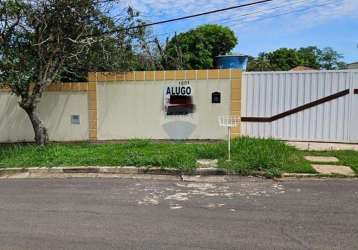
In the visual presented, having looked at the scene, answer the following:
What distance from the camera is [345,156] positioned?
9.90 meters

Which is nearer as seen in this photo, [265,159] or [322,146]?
[265,159]

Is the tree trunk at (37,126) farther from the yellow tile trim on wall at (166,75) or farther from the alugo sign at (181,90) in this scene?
the alugo sign at (181,90)

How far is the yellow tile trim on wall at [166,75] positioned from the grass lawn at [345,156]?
11.2ft

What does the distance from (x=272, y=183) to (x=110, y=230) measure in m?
3.87

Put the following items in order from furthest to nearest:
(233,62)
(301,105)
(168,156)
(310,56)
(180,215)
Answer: (310,56) → (233,62) → (301,105) → (168,156) → (180,215)

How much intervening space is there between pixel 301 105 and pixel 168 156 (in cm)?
488

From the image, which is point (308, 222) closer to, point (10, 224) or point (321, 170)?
point (321, 170)

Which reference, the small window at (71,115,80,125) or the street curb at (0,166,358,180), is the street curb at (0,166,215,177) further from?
the small window at (71,115,80,125)

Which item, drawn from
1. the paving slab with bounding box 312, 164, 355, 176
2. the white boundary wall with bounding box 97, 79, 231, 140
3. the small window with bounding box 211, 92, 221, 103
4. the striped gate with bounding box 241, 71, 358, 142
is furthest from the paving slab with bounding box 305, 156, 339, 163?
the small window with bounding box 211, 92, 221, 103

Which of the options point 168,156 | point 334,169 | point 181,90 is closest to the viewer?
point 334,169

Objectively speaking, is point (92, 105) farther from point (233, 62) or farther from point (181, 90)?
point (233, 62)

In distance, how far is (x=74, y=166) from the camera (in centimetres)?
939

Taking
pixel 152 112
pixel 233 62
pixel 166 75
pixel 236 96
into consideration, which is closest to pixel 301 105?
pixel 236 96

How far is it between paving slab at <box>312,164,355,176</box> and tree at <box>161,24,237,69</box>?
2269cm
